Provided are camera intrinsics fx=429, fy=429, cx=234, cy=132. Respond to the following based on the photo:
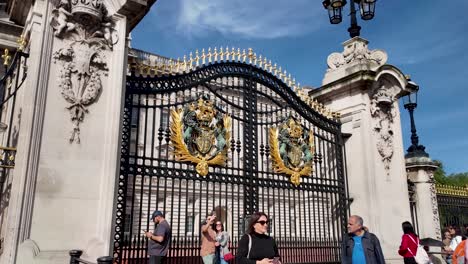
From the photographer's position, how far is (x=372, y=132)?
34.9 feet

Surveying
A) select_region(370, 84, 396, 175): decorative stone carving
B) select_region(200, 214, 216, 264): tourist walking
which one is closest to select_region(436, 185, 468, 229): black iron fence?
select_region(370, 84, 396, 175): decorative stone carving

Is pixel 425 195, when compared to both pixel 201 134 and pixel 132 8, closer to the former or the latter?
pixel 201 134

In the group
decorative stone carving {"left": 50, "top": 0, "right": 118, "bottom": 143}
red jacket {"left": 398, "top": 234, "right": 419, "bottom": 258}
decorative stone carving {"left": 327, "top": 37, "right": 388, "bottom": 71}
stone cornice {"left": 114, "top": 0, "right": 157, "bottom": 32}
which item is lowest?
red jacket {"left": 398, "top": 234, "right": 419, "bottom": 258}

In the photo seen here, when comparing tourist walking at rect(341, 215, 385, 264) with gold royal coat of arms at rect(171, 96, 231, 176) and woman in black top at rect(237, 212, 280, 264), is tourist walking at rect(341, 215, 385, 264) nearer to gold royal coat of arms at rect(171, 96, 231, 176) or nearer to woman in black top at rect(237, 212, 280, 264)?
woman in black top at rect(237, 212, 280, 264)

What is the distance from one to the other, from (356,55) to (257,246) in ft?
26.5

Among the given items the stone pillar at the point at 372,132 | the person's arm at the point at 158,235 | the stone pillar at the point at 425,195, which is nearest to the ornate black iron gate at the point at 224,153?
the stone pillar at the point at 372,132

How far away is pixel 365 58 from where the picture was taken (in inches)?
426

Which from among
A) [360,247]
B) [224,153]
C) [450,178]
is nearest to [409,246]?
[360,247]

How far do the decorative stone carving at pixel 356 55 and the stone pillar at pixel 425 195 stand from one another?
364 centimetres

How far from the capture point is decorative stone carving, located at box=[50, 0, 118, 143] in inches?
247

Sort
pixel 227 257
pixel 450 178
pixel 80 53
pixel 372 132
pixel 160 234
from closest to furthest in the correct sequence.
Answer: pixel 80 53 < pixel 160 234 < pixel 227 257 < pixel 372 132 < pixel 450 178

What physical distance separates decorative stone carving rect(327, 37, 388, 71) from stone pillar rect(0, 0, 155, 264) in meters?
6.11

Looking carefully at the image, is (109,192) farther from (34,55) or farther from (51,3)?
(51,3)

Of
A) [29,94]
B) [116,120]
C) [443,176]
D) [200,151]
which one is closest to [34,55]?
[29,94]
